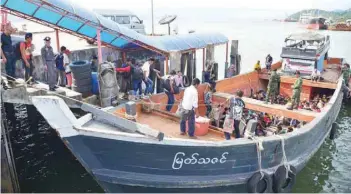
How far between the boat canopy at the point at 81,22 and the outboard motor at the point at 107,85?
1653 millimetres

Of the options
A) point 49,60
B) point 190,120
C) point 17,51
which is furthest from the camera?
point 17,51

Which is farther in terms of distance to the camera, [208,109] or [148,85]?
[148,85]

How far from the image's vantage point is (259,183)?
A: 7.02m

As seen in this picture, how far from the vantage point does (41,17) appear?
10.5 meters

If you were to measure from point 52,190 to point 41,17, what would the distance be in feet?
18.5

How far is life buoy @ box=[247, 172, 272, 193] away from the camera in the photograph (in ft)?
22.7

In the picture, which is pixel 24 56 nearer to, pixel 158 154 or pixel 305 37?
pixel 158 154

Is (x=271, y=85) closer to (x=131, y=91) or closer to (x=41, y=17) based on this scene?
(x=131, y=91)

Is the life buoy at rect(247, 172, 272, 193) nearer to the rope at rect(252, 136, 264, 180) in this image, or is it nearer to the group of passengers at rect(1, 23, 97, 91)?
the rope at rect(252, 136, 264, 180)

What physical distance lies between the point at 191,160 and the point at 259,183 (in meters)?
1.80

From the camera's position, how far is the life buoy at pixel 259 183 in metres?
6.91

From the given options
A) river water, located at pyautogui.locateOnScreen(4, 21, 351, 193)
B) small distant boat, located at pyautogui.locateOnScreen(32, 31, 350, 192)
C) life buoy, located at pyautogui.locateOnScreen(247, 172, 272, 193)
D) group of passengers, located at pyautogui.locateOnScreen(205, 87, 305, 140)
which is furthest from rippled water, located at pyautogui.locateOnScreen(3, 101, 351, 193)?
life buoy, located at pyautogui.locateOnScreen(247, 172, 272, 193)

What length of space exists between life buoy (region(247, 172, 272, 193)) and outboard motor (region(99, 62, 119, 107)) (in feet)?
13.9

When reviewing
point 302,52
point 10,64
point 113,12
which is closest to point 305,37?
point 302,52
